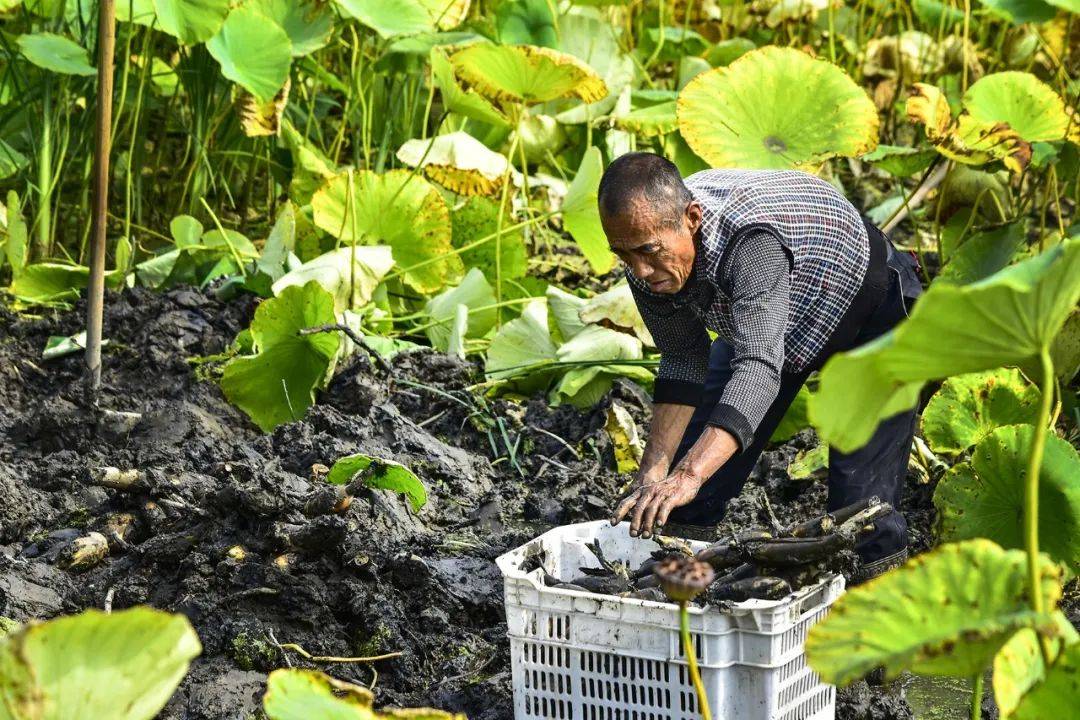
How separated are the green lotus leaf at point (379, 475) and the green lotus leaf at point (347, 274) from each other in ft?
3.55

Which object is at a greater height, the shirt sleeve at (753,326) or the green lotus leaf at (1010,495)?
the shirt sleeve at (753,326)

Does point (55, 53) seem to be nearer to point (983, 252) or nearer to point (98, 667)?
point (983, 252)

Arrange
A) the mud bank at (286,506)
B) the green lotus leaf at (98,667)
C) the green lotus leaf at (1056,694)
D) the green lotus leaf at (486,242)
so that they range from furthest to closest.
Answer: the green lotus leaf at (486,242) < the mud bank at (286,506) < the green lotus leaf at (1056,694) < the green lotus leaf at (98,667)

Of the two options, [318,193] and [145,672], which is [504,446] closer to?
[318,193]

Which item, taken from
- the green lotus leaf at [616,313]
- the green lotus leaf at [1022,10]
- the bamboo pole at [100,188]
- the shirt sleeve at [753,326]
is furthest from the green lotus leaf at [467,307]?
the shirt sleeve at [753,326]

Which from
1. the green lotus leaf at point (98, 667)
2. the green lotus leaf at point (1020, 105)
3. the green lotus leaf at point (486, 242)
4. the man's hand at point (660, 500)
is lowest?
the green lotus leaf at point (486, 242)

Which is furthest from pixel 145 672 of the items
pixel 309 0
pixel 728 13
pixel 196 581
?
pixel 728 13

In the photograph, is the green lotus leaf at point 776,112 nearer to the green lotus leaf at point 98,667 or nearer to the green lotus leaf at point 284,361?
the green lotus leaf at point 284,361

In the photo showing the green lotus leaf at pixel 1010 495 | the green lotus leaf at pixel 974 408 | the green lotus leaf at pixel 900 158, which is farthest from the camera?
the green lotus leaf at pixel 900 158

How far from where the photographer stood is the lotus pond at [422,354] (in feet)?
5.45

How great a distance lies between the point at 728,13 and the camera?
7066 millimetres

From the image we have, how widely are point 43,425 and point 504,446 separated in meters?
1.24

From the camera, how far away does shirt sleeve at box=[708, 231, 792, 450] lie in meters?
2.56

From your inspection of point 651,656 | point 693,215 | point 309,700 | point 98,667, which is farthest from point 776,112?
point 98,667
